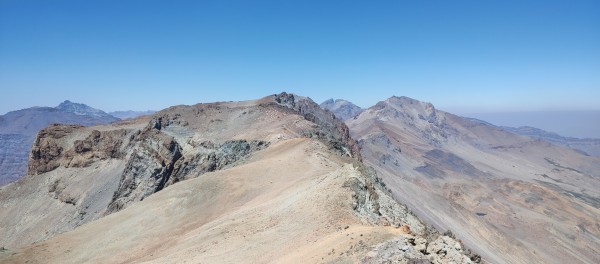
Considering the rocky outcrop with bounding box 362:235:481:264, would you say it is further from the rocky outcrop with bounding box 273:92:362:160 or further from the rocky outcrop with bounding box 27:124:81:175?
the rocky outcrop with bounding box 27:124:81:175

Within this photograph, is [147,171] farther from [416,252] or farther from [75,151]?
[416,252]

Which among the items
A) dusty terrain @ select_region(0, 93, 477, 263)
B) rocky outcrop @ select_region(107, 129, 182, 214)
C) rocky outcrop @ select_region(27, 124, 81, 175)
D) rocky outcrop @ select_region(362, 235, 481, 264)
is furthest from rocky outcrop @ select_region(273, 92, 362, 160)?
rocky outcrop @ select_region(362, 235, 481, 264)

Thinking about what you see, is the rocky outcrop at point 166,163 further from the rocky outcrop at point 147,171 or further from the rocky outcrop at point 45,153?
the rocky outcrop at point 45,153

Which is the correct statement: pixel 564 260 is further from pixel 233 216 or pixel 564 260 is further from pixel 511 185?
pixel 233 216

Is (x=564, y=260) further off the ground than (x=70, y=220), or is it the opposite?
(x=70, y=220)

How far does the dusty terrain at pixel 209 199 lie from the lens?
24.7m

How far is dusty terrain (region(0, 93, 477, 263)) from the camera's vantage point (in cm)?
2467

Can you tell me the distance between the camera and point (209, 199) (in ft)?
141

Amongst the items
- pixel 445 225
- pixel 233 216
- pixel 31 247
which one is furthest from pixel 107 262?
pixel 445 225

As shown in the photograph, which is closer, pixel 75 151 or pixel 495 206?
pixel 75 151

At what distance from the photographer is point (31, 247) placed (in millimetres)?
38312

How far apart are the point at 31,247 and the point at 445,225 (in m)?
71.6

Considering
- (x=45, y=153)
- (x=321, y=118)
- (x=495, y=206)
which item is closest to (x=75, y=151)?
(x=45, y=153)

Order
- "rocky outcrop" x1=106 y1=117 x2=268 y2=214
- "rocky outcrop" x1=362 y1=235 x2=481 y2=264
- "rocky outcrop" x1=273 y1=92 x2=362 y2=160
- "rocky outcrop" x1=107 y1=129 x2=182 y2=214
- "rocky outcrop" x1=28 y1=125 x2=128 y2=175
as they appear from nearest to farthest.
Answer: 1. "rocky outcrop" x1=362 y1=235 x2=481 y2=264
2. "rocky outcrop" x1=106 y1=117 x2=268 y2=214
3. "rocky outcrop" x1=107 y1=129 x2=182 y2=214
4. "rocky outcrop" x1=28 y1=125 x2=128 y2=175
5. "rocky outcrop" x1=273 y1=92 x2=362 y2=160
